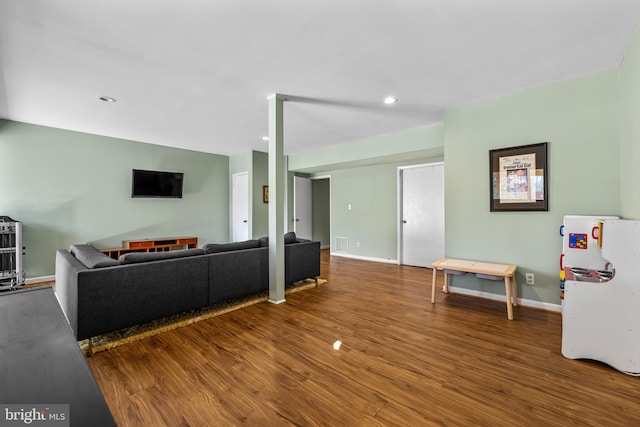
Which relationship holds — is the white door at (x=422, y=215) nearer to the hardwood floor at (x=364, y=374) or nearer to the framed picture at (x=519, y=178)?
the framed picture at (x=519, y=178)

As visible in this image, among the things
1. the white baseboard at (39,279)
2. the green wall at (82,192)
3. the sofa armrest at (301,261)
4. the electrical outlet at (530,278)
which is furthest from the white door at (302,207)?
the electrical outlet at (530,278)

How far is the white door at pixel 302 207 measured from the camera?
22.9ft

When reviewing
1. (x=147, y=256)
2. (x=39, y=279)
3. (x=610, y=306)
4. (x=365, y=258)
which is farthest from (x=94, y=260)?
(x=365, y=258)

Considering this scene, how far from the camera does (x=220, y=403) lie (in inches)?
63.1

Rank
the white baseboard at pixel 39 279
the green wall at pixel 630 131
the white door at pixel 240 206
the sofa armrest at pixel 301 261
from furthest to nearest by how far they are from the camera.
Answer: the white door at pixel 240 206 < the white baseboard at pixel 39 279 < the sofa armrest at pixel 301 261 < the green wall at pixel 630 131

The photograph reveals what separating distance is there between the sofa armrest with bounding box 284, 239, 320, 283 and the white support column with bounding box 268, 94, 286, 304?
0.33 m

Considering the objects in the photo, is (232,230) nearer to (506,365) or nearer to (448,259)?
(448,259)

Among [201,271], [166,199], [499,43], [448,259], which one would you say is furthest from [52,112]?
[448,259]

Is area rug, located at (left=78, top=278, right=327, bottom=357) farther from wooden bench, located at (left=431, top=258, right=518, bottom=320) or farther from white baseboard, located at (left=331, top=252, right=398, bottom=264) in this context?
white baseboard, located at (left=331, top=252, right=398, bottom=264)

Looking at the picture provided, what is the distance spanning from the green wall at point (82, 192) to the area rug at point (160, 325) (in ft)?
10.2

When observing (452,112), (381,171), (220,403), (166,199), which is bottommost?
(220,403)

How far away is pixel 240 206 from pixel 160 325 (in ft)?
13.4

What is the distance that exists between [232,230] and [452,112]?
5160 mm

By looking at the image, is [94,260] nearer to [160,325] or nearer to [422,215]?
[160,325]
